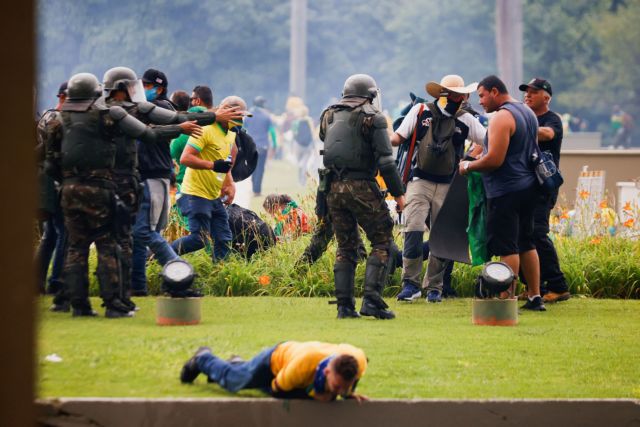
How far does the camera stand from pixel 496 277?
10.4m

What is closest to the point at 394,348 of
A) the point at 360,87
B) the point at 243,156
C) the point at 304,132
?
the point at 360,87

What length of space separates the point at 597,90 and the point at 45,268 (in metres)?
54.0

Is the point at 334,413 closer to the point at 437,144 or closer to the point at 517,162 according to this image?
the point at 517,162

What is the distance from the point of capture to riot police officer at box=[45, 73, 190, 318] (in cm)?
1002

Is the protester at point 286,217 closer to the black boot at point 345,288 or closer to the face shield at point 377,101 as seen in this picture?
the face shield at point 377,101

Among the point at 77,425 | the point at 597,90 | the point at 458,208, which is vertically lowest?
the point at 77,425

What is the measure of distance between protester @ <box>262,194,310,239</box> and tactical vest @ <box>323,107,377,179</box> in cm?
337

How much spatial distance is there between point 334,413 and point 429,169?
5140 millimetres

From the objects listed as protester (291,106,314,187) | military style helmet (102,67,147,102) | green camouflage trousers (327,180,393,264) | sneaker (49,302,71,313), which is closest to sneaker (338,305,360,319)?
green camouflage trousers (327,180,393,264)

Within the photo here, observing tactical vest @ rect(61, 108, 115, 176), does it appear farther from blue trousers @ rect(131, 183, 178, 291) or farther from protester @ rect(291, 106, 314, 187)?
protester @ rect(291, 106, 314, 187)

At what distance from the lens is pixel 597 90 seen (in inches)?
2475

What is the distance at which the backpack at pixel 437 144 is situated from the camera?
1180 centimetres

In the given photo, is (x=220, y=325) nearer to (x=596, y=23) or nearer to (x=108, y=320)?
(x=108, y=320)

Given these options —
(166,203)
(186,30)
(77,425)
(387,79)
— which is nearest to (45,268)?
(166,203)
